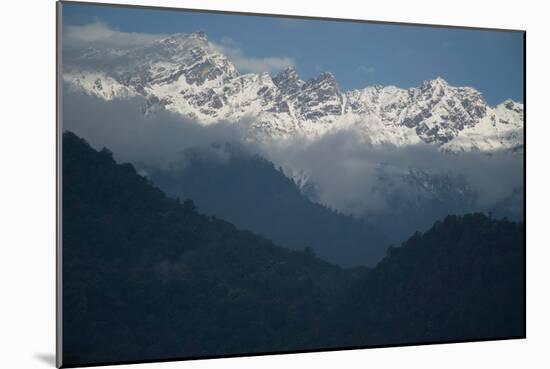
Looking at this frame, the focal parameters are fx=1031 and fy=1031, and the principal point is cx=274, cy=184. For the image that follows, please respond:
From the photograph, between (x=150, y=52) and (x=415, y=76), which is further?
(x=415, y=76)

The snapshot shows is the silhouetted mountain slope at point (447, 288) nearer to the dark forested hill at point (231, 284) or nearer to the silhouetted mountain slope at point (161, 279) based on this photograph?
the dark forested hill at point (231, 284)

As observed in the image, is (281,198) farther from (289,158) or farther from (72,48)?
(72,48)

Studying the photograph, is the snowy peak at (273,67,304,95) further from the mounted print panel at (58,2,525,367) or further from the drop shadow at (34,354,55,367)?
the drop shadow at (34,354,55,367)

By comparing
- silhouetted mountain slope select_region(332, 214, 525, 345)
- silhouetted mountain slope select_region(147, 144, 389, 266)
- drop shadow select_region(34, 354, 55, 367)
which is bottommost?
drop shadow select_region(34, 354, 55, 367)

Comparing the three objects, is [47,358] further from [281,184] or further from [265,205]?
[281,184]

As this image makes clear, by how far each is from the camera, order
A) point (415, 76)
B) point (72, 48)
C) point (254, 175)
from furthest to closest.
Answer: point (415, 76), point (254, 175), point (72, 48)

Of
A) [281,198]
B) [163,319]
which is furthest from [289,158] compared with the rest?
[163,319]

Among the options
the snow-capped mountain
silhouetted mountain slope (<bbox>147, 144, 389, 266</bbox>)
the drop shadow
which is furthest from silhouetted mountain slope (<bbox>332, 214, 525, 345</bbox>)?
the drop shadow
